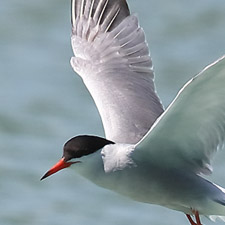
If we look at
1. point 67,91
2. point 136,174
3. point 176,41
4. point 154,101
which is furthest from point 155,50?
point 136,174

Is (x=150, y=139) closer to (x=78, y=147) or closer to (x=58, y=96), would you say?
(x=78, y=147)

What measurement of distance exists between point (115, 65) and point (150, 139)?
1507mm

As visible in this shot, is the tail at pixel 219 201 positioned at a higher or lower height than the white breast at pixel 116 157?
lower

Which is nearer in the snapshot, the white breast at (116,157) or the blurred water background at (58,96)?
the white breast at (116,157)

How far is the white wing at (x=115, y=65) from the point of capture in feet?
22.3

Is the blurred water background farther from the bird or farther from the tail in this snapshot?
the tail

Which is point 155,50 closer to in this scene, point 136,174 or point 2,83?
point 2,83

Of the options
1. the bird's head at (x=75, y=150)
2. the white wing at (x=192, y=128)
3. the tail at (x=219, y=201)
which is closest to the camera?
the white wing at (x=192, y=128)

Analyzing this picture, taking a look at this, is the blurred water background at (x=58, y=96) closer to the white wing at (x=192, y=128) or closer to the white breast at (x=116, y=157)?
the white wing at (x=192, y=128)

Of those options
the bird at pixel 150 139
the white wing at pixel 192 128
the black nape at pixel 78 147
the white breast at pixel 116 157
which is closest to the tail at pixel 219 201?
the bird at pixel 150 139

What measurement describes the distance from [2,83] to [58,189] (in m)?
1.46

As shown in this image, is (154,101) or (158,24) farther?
A: (158,24)

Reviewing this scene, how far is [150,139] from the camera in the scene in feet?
19.5

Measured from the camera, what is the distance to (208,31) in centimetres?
1155
